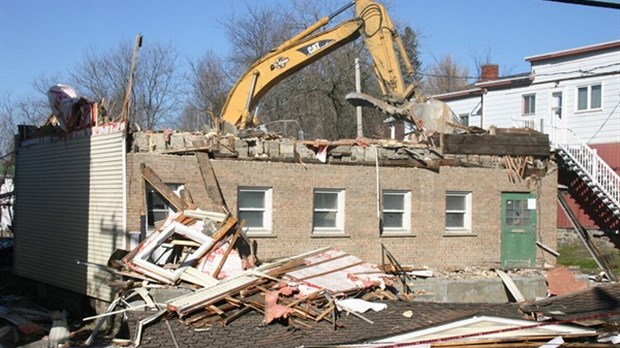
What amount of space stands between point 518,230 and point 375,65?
19.4 feet

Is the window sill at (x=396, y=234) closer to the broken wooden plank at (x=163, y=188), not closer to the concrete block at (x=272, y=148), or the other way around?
the concrete block at (x=272, y=148)

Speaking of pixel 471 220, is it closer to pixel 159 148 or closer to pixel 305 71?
pixel 159 148

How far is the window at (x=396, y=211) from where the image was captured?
20.4 meters

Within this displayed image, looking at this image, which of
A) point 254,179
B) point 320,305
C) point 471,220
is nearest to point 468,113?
point 471,220

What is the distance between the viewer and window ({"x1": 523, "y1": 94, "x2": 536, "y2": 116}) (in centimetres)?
3300

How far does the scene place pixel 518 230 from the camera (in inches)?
866

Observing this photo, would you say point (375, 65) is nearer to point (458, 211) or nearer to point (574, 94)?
point (458, 211)

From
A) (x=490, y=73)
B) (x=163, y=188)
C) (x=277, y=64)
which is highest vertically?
(x=490, y=73)

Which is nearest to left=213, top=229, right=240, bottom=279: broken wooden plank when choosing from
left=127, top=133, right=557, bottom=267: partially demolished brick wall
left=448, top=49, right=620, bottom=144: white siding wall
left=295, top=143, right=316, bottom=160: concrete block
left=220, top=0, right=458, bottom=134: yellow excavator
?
left=127, top=133, right=557, bottom=267: partially demolished brick wall

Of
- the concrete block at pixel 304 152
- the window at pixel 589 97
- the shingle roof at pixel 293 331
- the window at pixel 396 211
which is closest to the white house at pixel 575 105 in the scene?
the window at pixel 589 97

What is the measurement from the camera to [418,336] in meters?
13.0

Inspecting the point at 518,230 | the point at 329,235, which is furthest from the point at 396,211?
the point at 518,230

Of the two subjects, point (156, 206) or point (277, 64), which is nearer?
point (156, 206)

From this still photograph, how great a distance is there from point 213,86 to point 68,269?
104ft
